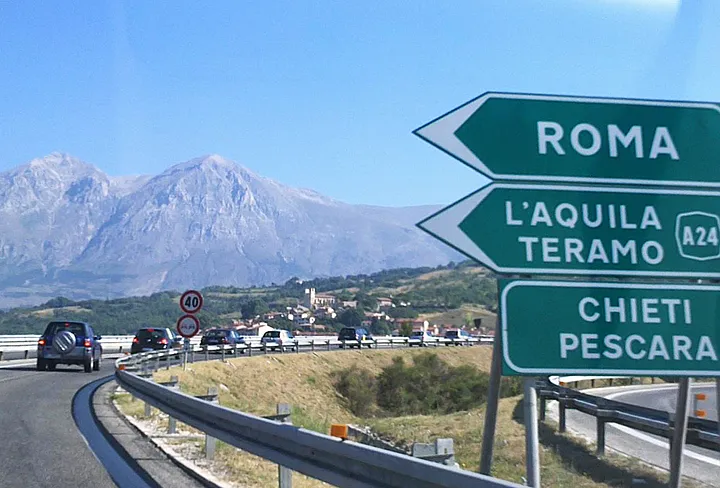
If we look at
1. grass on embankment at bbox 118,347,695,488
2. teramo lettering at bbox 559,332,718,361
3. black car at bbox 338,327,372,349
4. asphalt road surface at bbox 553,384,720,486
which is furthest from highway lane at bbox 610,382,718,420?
black car at bbox 338,327,372,349

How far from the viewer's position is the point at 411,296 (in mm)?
167375

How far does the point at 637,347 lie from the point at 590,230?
33.0 inches

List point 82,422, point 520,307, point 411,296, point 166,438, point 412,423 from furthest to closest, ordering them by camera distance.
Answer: point 411,296 → point 412,423 → point 82,422 → point 166,438 → point 520,307

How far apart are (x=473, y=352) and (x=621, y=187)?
208ft

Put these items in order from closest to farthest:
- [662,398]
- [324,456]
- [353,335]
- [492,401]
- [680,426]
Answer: [492,401] < [680,426] < [324,456] < [662,398] < [353,335]

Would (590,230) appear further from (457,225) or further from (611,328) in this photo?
(457,225)

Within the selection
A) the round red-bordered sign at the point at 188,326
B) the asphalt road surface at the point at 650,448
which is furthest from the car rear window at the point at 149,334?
the asphalt road surface at the point at 650,448

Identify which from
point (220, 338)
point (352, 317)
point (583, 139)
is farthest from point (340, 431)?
point (352, 317)

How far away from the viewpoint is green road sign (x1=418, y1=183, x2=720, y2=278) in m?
6.22

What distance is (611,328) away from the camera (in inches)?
246

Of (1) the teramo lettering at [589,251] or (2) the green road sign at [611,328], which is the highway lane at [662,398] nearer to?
(2) the green road sign at [611,328]

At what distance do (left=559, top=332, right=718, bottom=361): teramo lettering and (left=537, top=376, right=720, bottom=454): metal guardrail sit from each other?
9.17 ft

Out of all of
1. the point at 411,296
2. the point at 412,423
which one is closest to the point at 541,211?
the point at 412,423

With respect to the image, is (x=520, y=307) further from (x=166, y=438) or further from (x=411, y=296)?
(x=411, y=296)
